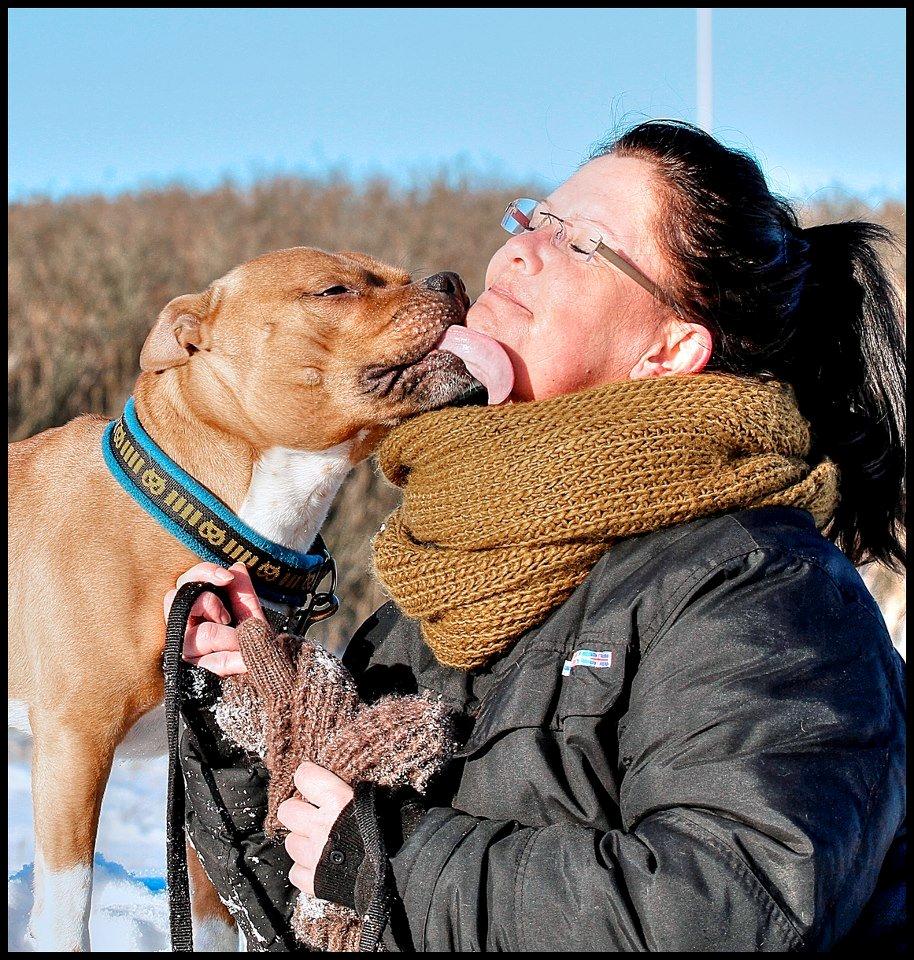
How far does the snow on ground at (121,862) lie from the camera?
3.26 metres

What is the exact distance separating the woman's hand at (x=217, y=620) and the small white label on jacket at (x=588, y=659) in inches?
25.8

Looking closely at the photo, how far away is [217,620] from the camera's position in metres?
2.24

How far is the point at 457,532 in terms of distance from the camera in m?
2.08

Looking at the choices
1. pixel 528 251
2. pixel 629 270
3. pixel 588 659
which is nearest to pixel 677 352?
pixel 629 270

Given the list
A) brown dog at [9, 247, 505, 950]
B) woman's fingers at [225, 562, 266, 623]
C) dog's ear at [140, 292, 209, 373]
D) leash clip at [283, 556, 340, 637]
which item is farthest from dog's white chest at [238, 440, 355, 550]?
woman's fingers at [225, 562, 266, 623]

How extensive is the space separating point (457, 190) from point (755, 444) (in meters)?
11.9

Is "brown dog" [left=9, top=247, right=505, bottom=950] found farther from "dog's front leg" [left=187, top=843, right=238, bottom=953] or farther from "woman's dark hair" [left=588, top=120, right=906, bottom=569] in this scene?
"woman's dark hair" [left=588, top=120, right=906, bottom=569]

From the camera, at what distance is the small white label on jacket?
71.5 inches

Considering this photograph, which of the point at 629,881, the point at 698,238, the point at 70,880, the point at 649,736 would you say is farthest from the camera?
the point at 70,880

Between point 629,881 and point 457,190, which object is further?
point 457,190

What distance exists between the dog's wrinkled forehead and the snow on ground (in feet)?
5.17

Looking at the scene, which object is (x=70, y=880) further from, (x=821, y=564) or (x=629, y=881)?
(x=821, y=564)

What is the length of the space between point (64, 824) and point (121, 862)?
4.35ft

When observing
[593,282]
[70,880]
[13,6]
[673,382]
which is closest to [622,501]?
[673,382]
